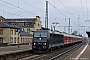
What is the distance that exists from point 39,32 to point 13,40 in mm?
41882

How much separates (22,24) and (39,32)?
262 ft

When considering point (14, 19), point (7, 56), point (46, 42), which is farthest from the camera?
point (14, 19)

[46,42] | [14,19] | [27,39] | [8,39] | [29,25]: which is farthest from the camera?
[14,19]

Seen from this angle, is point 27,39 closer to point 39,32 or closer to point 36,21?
point 36,21

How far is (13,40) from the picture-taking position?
71812 millimetres

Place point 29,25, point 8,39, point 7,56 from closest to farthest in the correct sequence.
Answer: point 7,56 → point 8,39 → point 29,25

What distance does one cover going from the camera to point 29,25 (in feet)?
359

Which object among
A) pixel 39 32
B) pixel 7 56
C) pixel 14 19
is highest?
pixel 14 19

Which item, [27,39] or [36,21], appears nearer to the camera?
[27,39]

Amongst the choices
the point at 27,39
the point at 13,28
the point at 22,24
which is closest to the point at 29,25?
the point at 22,24

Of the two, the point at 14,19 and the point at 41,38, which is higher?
the point at 14,19

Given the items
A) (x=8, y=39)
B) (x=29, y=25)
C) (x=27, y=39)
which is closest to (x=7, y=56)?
(x=8, y=39)

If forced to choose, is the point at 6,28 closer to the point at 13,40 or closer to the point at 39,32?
the point at 13,40

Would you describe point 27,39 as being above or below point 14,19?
below
